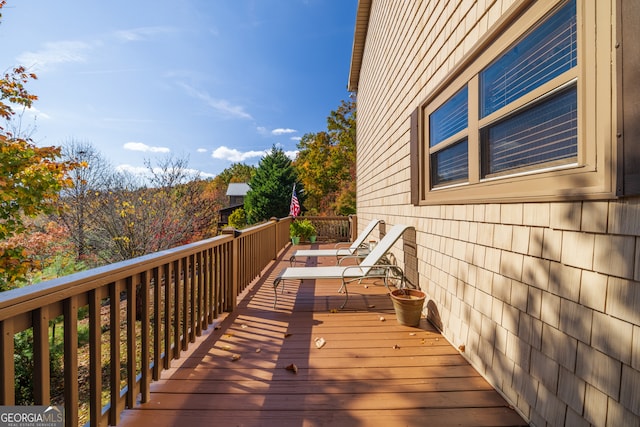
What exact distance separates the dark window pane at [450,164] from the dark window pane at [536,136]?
32cm

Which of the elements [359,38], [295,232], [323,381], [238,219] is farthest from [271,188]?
[323,381]

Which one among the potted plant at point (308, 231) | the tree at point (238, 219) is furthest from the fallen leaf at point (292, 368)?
the tree at point (238, 219)

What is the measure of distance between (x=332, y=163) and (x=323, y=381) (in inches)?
781

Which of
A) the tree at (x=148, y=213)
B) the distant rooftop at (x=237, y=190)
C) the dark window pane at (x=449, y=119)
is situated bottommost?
the tree at (x=148, y=213)

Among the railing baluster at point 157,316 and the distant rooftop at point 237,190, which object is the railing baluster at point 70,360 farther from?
the distant rooftop at point 237,190

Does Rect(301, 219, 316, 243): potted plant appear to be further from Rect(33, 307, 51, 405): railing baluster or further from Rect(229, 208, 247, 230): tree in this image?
Rect(229, 208, 247, 230): tree

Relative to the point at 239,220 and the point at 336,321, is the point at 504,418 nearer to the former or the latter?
the point at 336,321

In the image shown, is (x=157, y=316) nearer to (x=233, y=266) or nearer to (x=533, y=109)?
(x=233, y=266)

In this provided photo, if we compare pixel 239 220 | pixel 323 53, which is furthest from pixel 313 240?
pixel 323 53

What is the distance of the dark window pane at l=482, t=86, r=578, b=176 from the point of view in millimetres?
1533

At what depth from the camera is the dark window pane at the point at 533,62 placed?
153cm

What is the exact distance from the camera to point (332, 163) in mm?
21266

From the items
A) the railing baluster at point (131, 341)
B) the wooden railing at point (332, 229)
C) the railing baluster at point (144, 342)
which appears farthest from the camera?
the wooden railing at point (332, 229)

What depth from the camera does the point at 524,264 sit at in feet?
5.83
